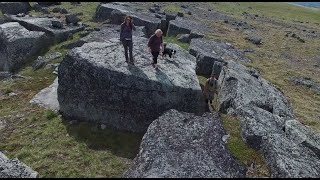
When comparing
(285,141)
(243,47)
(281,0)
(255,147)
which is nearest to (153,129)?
(255,147)

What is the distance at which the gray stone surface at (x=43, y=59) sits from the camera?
33.6 meters

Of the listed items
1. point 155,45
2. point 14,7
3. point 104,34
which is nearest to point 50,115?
point 155,45

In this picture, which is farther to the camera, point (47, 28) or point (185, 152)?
point (47, 28)

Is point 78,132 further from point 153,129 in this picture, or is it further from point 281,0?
point 281,0

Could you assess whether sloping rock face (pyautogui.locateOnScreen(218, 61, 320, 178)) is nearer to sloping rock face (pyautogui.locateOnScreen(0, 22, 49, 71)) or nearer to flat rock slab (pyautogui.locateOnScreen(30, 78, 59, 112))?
flat rock slab (pyautogui.locateOnScreen(30, 78, 59, 112))

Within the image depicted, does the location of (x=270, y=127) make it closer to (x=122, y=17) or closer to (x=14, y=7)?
(x=122, y=17)

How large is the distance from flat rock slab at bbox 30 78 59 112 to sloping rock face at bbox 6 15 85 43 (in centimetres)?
1184

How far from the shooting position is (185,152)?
1659 cm

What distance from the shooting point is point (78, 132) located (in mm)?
22125

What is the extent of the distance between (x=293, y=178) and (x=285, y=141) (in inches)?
119

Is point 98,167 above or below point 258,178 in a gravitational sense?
below

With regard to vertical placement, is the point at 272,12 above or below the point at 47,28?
below

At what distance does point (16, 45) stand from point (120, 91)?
1684 centimetres

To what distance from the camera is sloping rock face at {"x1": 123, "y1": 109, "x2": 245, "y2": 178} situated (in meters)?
15.4
